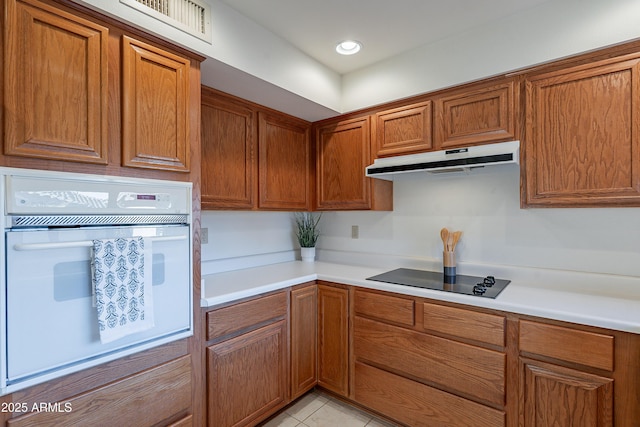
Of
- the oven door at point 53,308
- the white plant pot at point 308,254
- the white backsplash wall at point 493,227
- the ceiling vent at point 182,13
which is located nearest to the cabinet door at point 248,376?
the oven door at point 53,308

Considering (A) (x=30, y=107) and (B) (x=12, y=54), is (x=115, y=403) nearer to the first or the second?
(A) (x=30, y=107)

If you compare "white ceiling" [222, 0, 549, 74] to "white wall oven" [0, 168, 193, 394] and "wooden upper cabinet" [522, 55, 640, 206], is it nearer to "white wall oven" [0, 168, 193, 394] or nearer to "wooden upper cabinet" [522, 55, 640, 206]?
"wooden upper cabinet" [522, 55, 640, 206]

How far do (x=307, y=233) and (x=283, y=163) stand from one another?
73 centimetres

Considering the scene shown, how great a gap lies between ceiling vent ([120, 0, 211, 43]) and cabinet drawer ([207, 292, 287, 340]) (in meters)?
1.44

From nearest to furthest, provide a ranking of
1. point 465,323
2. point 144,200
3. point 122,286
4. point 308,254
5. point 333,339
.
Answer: point 122,286, point 144,200, point 465,323, point 333,339, point 308,254

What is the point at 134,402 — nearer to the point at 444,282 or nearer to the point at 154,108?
the point at 154,108

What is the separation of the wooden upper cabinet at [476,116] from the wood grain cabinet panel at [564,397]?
1.24 metres

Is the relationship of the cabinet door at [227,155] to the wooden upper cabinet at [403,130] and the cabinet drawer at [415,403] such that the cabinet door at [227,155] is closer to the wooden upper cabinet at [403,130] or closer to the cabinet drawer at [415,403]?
the wooden upper cabinet at [403,130]

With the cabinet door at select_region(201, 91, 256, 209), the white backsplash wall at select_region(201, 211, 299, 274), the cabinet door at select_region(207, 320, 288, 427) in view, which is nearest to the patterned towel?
the cabinet door at select_region(207, 320, 288, 427)

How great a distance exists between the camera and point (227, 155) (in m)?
2.18

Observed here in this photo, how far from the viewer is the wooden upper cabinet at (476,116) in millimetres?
1881

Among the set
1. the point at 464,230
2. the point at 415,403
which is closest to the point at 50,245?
the point at 415,403

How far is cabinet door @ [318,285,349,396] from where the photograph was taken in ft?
7.13

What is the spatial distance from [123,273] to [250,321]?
31.6 inches
